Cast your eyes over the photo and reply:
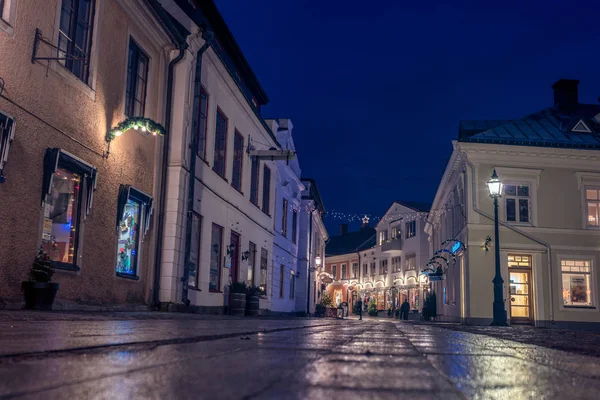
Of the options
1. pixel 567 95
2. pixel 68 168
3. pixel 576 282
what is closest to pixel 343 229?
pixel 567 95

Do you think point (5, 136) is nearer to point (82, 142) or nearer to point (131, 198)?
point (82, 142)

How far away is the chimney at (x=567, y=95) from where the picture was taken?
2730cm

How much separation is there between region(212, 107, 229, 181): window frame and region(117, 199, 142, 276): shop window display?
4.45 metres

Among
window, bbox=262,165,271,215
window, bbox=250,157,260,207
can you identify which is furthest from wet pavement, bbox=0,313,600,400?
window, bbox=262,165,271,215

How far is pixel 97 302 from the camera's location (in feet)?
34.1

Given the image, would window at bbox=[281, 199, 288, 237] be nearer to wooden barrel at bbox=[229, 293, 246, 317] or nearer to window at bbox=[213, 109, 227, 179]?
window at bbox=[213, 109, 227, 179]

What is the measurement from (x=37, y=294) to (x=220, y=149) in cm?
986

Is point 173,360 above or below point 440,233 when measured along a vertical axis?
below

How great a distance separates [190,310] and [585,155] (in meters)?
17.2

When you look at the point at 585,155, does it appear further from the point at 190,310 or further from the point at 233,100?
the point at 190,310

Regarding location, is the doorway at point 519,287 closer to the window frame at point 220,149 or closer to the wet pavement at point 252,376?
the window frame at point 220,149

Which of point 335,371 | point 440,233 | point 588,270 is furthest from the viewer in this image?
point 440,233

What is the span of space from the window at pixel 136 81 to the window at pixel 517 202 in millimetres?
15670

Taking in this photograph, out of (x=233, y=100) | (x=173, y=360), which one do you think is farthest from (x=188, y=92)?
(x=173, y=360)
